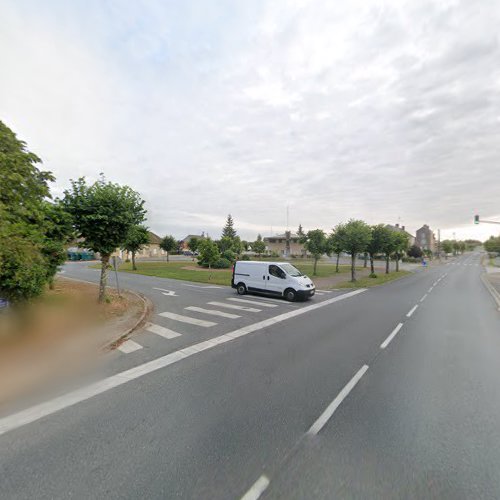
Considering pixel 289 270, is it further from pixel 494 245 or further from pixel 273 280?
pixel 494 245

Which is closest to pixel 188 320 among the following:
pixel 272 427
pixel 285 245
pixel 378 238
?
pixel 272 427

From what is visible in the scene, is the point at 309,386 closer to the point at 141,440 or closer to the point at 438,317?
the point at 141,440

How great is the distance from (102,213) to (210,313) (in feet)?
18.6

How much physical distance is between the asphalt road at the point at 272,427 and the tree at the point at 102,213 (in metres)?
5.56

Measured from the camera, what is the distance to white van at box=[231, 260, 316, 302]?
1246cm

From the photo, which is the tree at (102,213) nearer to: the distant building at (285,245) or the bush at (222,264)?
the bush at (222,264)

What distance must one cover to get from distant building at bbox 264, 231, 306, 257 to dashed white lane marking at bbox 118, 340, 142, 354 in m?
64.7

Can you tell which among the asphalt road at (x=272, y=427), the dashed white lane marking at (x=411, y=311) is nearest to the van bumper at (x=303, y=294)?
the dashed white lane marking at (x=411, y=311)

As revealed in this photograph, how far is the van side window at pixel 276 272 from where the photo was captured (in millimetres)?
13000

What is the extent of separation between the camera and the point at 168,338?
22.9 ft

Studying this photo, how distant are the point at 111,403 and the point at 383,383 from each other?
457 centimetres

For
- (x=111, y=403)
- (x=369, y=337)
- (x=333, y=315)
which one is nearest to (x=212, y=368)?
(x=111, y=403)

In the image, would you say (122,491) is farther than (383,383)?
No

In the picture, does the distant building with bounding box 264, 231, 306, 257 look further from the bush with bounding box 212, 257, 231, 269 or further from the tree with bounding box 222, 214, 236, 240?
the bush with bounding box 212, 257, 231, 269
